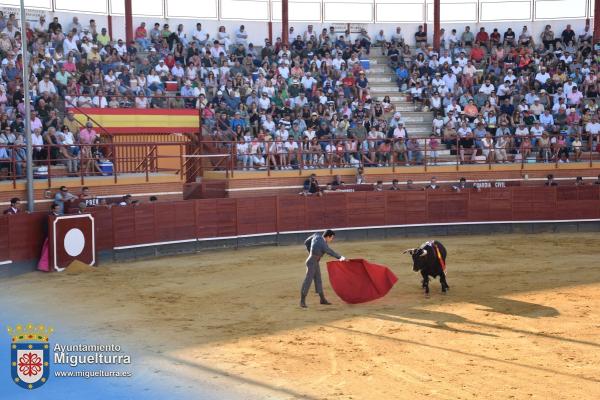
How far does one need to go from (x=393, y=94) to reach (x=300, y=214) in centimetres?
856

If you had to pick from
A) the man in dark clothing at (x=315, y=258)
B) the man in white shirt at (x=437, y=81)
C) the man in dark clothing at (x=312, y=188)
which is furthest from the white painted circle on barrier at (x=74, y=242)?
the man in white shirt at (x=437, y=81)

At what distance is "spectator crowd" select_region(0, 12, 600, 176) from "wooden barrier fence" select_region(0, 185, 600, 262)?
4.41 feet

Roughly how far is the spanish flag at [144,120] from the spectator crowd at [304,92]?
10.2 inches

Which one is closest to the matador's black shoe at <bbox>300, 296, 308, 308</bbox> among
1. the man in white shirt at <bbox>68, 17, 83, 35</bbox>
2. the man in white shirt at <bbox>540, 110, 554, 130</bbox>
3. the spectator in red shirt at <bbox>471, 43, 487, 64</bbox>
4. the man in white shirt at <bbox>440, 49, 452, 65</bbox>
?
the man in white shirt at <bbox>540, 110, 554, 130</bbox>

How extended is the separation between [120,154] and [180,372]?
14.6 m

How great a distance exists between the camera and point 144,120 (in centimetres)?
2533

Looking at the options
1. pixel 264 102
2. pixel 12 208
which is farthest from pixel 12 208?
pixel 264 102

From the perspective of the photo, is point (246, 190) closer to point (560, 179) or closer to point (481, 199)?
point (481, 199)

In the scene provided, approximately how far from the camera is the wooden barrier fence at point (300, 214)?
763 inches

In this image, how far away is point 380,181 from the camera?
24188 millimetres

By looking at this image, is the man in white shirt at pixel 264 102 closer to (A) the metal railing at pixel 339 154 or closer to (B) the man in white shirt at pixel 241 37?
(A) the metal railing at pixel 339 154

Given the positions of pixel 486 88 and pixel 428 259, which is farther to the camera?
pixel 486 88

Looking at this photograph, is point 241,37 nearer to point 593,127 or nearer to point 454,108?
point 454,108

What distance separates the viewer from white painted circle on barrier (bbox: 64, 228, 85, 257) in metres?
18.2
